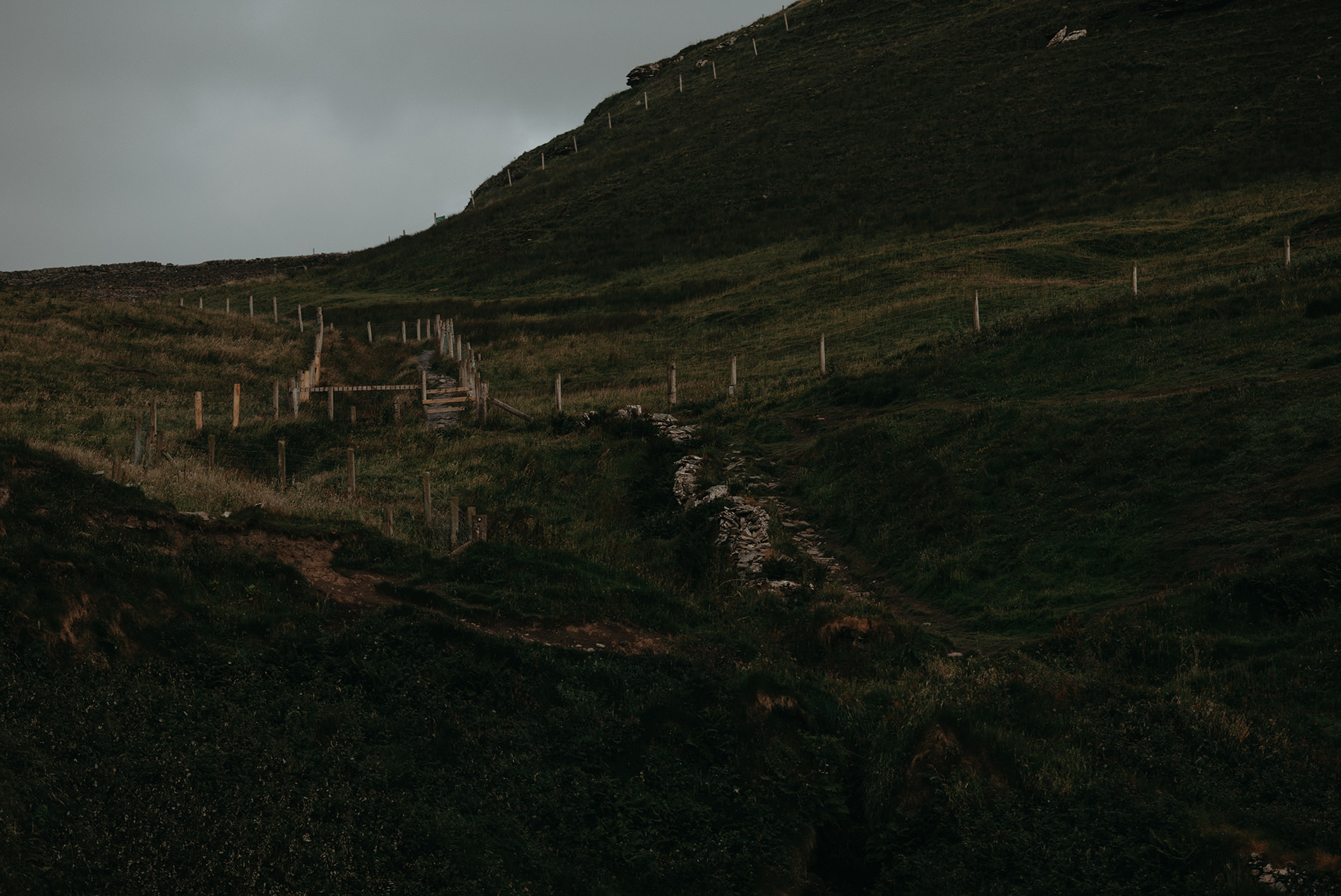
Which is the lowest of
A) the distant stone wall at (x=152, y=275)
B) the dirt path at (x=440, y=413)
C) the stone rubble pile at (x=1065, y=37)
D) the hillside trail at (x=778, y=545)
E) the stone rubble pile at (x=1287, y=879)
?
the stone rubble pile at (x=1287, y=879)

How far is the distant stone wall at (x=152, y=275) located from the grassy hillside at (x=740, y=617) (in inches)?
1617

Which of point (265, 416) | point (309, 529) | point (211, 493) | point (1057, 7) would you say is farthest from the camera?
point (1057, 7)

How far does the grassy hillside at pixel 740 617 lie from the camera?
9.17 metres

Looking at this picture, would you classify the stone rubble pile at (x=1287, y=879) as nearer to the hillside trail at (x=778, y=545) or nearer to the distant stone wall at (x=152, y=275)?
the hillside trail at (x=778, y=545)

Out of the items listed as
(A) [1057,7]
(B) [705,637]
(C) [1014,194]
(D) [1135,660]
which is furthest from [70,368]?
(A) [1057,7]

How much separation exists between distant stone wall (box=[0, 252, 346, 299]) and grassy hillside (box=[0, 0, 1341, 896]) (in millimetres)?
41069

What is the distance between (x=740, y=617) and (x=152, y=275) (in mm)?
80613

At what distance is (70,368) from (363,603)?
28763 millimetres

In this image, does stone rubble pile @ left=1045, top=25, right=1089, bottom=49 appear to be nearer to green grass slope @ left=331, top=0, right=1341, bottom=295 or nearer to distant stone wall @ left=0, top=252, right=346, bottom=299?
green grass slope @ left=331, top=0, right=1341, bottom=295

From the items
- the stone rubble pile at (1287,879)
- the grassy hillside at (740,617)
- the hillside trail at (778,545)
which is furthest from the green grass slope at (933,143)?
the stone rubble pile at (1287,879)

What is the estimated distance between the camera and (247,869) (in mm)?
8242

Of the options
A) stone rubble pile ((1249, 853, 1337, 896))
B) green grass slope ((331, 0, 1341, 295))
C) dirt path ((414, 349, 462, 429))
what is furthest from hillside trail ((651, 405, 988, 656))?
green grass slope ((331, 0, 1341, 295))

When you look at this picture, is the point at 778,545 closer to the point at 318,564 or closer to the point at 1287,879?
the point at 318,564

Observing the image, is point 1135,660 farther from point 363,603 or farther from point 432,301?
point 432,301
